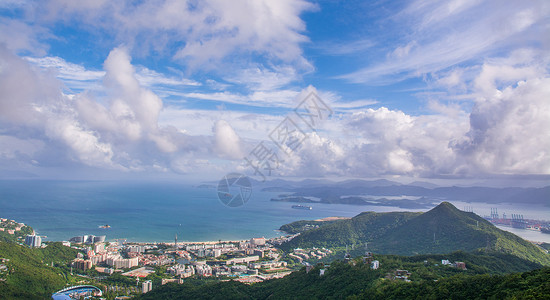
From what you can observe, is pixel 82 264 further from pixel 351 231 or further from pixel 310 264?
pixel 351 231

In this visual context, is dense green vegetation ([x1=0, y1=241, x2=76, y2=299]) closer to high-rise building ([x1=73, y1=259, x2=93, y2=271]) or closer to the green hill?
high-rise building ([x1=73, y1=259, x2=93, y2=271])

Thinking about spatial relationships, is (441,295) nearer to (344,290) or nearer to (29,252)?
(344,290)

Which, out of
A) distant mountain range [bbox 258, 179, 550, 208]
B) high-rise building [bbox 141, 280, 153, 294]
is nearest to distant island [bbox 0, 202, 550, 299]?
high-rise building [bbox 141, 280, 153, 294]

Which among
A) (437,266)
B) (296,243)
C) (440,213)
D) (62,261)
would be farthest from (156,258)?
(440,213)

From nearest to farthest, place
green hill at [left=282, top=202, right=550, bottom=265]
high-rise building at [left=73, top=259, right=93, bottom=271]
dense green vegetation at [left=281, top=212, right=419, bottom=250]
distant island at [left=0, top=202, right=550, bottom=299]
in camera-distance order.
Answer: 1. distant island at [left=0, top=202, right=550, bottom=299]
2. high-rise building at [left=73, top=259, right=93, bottom=271]
3. green hill at [left=282, top=202, right=550, bottom=265]
4. dense green vegetation at [left=281, top=212, right=419, bottom=250]

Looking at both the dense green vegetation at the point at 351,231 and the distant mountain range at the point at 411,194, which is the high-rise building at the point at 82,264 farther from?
the distant mountain range at the point at 411,194

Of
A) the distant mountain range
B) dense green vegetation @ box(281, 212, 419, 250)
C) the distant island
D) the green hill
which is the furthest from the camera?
the distant mountain range
